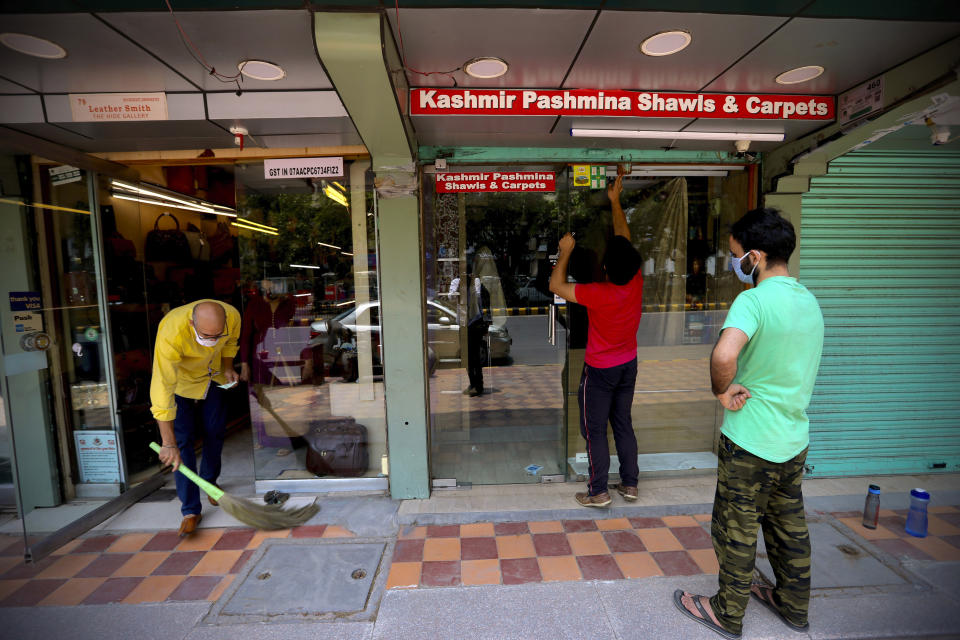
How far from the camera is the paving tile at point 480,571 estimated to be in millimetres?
2797

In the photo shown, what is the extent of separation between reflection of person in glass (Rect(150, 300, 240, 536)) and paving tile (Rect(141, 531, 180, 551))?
8cm

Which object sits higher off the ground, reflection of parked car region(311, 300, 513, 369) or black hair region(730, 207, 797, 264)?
black hair region(730, 207, 797, 264)

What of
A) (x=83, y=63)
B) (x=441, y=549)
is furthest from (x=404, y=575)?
(x=83, y=63)

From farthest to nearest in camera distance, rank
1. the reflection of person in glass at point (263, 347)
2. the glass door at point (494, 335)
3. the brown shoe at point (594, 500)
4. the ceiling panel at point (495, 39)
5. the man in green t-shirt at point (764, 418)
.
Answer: the reflection of person in glass at point (263, 347), the glass door at point (494, 335), the brown shoe at point (594, 500), the ceiling panel at point (495, 39), the man in green t-shirt at point (764, 418)

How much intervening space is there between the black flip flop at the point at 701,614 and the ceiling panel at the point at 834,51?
10.3ft

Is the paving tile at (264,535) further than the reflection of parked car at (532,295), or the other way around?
the reflection of parked car at (532,295)

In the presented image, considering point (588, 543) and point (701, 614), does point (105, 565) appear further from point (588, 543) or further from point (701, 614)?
point (701, 614)

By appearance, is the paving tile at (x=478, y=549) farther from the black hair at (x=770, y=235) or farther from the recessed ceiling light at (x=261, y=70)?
the recessed ceiling light at (x=261, y=70)

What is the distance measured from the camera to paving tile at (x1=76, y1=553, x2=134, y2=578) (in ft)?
9.87

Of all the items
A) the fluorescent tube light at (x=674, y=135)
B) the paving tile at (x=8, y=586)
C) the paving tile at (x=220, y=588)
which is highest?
the fluorescent tube light at (x=674, y=135)

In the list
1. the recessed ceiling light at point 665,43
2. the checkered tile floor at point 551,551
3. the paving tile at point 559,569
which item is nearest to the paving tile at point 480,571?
the checkered tile floor at point 551,551

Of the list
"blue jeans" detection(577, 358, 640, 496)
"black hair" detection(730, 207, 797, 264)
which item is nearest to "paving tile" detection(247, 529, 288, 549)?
"blue jeans" detection(577, 358, 640, 496)

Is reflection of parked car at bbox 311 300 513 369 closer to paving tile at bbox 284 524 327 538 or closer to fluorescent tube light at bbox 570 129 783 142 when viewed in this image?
paving tile at bbox 284 524 327 538

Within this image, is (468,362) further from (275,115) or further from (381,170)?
(275,115)
